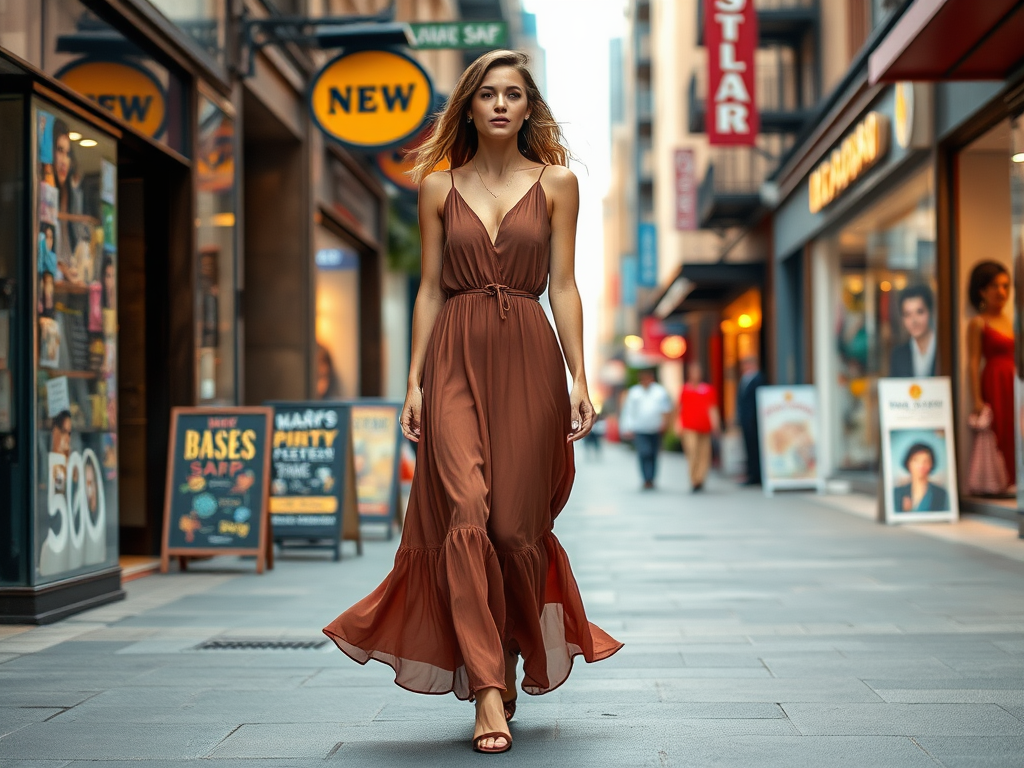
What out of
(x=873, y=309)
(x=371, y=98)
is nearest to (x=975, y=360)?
(x=873, y=309)

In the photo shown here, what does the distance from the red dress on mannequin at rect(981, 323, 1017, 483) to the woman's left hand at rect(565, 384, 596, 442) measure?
8.29 metres

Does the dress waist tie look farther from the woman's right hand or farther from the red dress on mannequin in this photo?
the red dress on mannequin

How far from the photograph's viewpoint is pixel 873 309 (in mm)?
15477

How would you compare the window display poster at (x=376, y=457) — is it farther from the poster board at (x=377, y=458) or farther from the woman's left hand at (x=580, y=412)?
the woman's left hand at (x=580, y=412)

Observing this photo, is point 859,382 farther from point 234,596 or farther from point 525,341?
point 525,341

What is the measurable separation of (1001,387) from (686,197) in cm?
1547

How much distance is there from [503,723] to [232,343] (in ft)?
23.6

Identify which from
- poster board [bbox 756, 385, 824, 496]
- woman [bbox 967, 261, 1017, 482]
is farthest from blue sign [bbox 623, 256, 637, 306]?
woman [bbox 967, 261, 1017, 482]

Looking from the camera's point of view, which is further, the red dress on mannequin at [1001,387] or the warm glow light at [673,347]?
the warm glow light at [673,347]

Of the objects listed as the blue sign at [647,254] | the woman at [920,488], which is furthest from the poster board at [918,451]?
the blue sign at [647,254]

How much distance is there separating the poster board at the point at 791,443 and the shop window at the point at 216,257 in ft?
26.3

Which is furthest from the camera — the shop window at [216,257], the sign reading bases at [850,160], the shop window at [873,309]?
the sign reading bases at [850,160]

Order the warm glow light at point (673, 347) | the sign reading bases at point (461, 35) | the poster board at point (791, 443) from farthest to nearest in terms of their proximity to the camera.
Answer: the warm glow light at point (673, 347), the poster board at point (791, 443), the sign reading bases at point (461, 35)

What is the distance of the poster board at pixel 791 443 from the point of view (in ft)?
52.3
